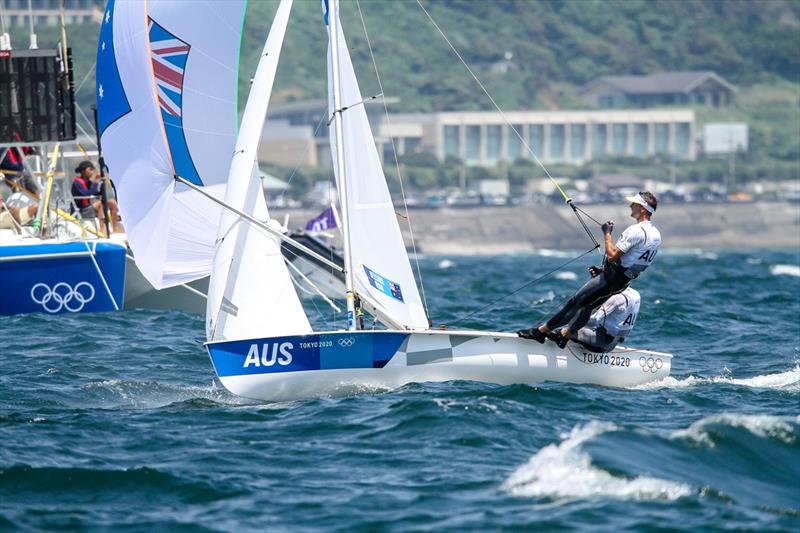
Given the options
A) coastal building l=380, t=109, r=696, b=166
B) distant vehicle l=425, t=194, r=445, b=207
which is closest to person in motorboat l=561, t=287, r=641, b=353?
distant vehicle l=425, t=194, r=445, b=207

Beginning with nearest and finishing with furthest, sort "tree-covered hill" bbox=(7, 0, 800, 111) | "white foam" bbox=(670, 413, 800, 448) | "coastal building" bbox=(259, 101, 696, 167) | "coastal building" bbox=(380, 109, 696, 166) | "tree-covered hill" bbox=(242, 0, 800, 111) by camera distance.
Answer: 1. "white foam" bbox=(670, 413, 800, 448)
2. "coastal building" bbox=(259, 101, 696, 167)
3. "coastal building" bbox=(380, 109, 696, 166)
4. "tree-covered hill" bbox=(7, 0, 800, 111)
5. "tree-covered hill" bbox=(242, 0, 800, 111)

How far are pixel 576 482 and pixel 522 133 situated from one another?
10546 cm

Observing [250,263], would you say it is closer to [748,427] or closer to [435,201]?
[748,427]

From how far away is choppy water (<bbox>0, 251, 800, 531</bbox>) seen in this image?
8.20 metres

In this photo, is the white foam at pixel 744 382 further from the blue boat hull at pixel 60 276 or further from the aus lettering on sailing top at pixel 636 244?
the blue boat hull at pixel 60 276

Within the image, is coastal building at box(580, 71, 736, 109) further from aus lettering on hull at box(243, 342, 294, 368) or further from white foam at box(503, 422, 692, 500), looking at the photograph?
white foam at box(503, 422, 692, 500)

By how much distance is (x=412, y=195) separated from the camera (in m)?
105

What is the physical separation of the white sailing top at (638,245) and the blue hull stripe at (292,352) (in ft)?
6.95

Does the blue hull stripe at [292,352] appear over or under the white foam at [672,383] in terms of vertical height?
over

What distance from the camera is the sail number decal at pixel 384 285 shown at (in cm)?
1236

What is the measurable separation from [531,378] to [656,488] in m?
3.59

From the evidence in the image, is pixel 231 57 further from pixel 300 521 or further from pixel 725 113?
pixel 725 113

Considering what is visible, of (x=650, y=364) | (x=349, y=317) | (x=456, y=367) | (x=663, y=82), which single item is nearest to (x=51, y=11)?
(x=663, y=82)

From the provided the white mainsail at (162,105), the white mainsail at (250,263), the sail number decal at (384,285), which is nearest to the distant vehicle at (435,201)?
the white mainsail at (162,105)
